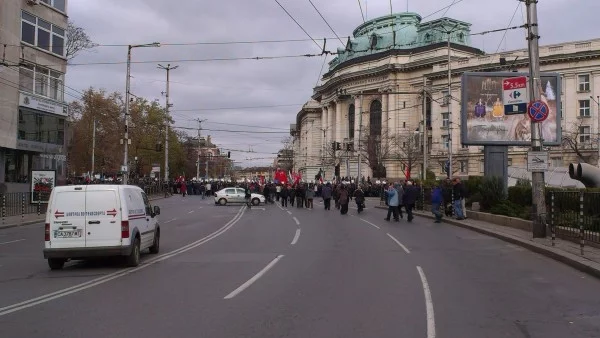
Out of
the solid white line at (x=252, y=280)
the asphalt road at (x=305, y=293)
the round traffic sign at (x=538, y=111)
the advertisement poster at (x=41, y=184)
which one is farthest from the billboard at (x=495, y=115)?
the advertisement poster at (x=41, y=184)

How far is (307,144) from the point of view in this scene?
13338 centimetres

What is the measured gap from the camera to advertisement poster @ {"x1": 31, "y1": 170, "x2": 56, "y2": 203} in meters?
30.9

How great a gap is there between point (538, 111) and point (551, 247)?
421 centimetres

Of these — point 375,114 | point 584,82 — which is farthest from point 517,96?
point 375,114

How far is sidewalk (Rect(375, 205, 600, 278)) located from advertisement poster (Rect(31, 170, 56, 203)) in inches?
809

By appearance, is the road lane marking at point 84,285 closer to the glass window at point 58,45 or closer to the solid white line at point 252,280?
the solid white line at point 252,280

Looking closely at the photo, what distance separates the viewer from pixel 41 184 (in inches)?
1217

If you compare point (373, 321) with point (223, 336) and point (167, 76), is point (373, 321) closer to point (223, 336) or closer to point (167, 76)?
point (223, 336)

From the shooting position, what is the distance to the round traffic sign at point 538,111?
675 inches

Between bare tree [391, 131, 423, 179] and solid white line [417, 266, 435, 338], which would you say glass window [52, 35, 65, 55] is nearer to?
solid white line [417, 266, 435, 338]

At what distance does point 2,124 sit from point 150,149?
42.6 metres

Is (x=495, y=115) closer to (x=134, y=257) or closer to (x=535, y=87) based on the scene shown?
(x=535, y=87)

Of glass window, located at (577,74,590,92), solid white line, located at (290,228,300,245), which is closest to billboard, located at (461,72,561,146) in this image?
solid white line, located at (290,228,300,245)

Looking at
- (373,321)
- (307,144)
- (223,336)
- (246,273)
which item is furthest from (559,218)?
(307,144)
